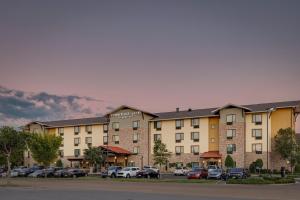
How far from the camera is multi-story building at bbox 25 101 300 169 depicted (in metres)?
81.9

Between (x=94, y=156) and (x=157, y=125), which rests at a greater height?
(x=157, y=125)

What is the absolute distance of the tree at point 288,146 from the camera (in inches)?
2953

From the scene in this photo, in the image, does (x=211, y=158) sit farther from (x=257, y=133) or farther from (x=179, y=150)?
(x=257, y=133)

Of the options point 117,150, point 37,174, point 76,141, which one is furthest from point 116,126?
point 37,174

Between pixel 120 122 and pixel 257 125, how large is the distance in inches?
1152

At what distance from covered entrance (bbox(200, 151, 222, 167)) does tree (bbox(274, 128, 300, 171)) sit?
10.9m

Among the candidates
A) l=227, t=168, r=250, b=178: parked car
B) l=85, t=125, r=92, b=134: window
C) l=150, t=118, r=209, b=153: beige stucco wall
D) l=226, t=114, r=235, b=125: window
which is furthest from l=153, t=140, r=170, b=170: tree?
l=227, t=168, r=250, b=178: parked car

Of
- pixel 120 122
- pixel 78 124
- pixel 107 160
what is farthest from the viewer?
pixel 78 124

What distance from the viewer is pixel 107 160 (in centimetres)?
9150

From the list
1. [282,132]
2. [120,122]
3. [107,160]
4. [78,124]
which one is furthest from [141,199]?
[78,124]

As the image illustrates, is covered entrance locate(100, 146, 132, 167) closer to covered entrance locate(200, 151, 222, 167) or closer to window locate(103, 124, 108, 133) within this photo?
window locate(103, 124, 108, 133)

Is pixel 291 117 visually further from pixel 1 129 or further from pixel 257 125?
pixel 1 129

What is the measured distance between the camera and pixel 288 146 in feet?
246

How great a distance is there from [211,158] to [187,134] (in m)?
7.38
